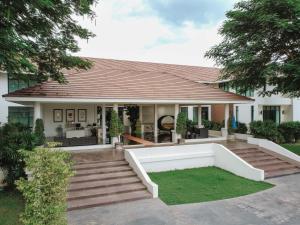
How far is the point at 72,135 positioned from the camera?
18.3 metres

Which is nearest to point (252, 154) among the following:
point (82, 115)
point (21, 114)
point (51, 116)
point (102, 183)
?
point (102, 183)

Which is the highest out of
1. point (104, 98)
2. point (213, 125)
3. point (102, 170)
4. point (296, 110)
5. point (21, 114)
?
point (104, 98)

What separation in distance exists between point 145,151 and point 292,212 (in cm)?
704

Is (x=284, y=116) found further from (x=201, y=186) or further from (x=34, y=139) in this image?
(x=34, y=139)

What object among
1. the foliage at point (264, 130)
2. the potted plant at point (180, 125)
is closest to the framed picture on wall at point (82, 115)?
the potted plant at point (180, 125)

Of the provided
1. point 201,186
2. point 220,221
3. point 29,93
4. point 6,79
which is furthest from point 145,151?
point 6,79

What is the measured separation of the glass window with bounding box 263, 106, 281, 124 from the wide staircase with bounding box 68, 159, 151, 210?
1996 centimetres

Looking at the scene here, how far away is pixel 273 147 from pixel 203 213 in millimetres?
9098

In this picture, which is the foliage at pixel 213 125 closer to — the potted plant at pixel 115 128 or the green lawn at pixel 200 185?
the green lawn at pixel 200 185

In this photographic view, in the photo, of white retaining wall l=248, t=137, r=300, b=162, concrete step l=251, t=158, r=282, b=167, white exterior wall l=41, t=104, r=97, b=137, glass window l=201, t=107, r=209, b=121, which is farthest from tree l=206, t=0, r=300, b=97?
glass window l=201, t=107, r=209, b=121

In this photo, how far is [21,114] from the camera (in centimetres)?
2178

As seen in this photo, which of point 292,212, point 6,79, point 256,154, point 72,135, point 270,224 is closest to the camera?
point 270,224

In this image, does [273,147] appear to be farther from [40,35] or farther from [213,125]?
[40,35]

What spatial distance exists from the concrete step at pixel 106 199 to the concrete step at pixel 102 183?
70cm
